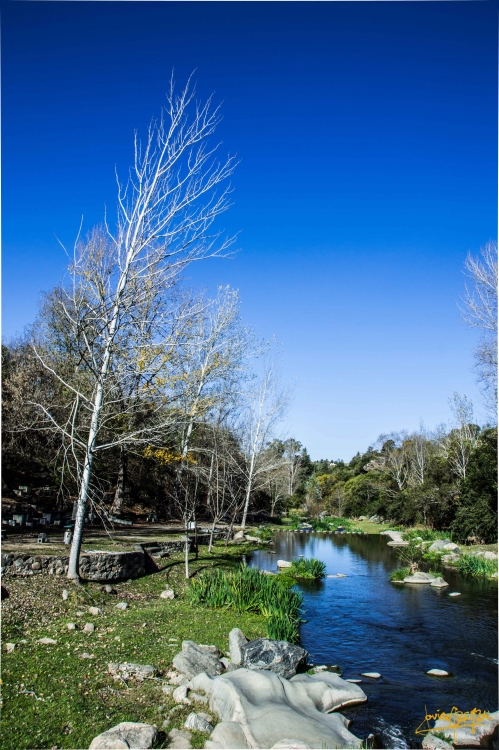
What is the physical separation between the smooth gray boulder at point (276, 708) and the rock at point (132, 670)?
2.02 feet

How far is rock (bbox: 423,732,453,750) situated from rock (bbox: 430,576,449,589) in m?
10.2

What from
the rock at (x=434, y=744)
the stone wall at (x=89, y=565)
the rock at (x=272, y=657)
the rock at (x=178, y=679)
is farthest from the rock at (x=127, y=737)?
the stone wall at (x=89, y=565)

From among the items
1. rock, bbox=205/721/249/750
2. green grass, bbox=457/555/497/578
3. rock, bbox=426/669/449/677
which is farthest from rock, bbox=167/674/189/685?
green grass, bbox=457/555/497/578

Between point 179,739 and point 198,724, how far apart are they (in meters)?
0.29

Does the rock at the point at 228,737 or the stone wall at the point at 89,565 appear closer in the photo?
the rock at the point at 228,737

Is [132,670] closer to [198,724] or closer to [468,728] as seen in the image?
[198,724]

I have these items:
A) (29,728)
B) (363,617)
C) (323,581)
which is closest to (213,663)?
(29,728)

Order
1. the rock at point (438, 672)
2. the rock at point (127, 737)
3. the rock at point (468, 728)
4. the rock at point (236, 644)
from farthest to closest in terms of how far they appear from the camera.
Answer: the rock at point (438, 672)
the rock at point (236, 644)
the rock at point (468, 728)
the rock at point (127, 737)

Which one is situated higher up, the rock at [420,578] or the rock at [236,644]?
the rock at [236,644]

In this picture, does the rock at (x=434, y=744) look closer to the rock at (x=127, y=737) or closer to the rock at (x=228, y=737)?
the rock at (x=228, y=737)

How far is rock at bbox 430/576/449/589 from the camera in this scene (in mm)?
15508

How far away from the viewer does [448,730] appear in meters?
6.37

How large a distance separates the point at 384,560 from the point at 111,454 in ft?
38.9

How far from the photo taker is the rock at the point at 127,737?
15.0ft
